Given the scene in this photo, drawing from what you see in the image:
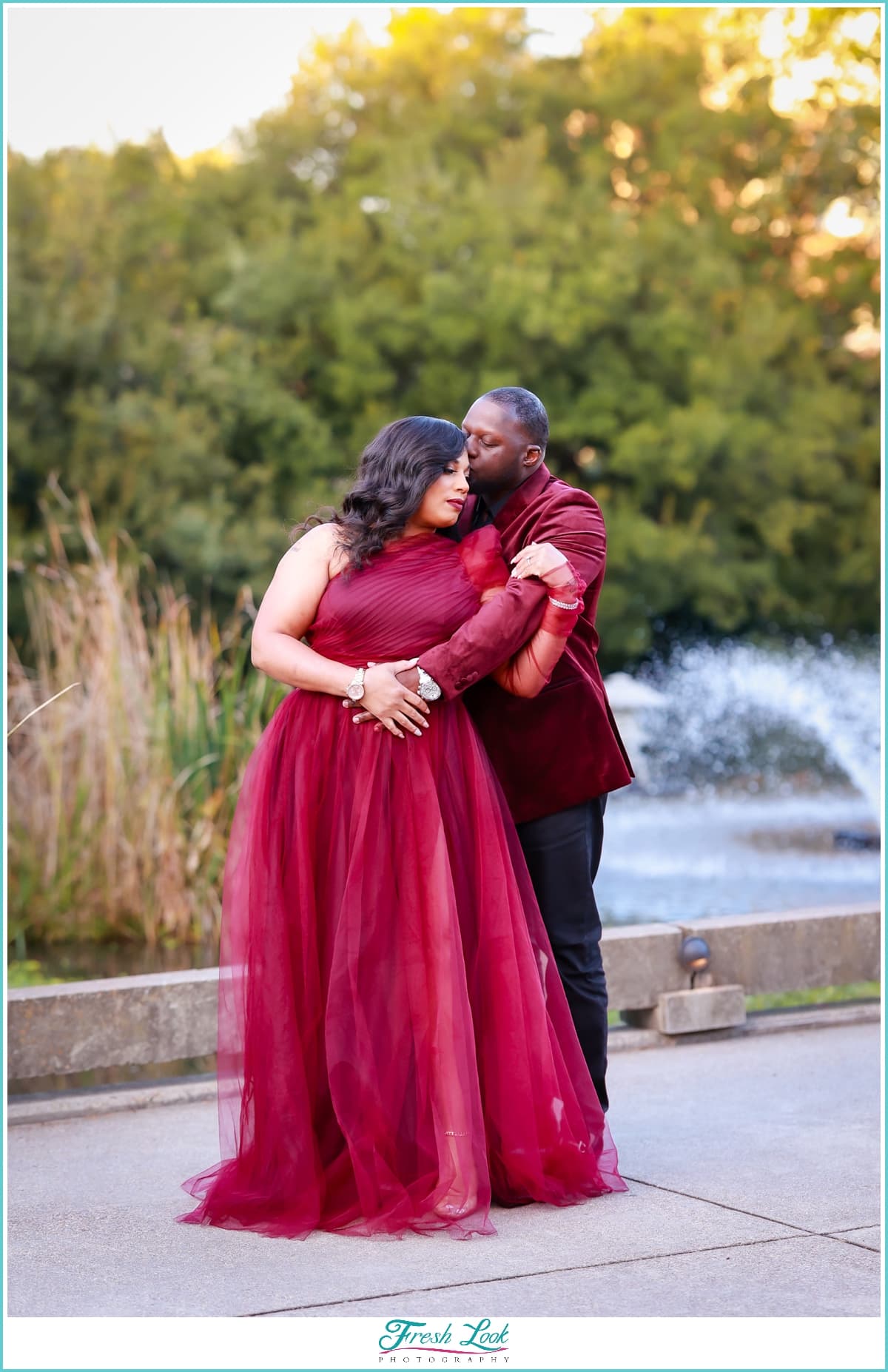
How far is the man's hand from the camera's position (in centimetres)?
352

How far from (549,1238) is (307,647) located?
140cm

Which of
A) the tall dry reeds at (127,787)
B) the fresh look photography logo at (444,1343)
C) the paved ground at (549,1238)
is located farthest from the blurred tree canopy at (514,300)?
the fresh look photography logo at (444,1343)

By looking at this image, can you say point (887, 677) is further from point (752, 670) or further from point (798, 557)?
point (798, 557)

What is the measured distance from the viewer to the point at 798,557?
23.9 m

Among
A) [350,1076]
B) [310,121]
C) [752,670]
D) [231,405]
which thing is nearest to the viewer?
[350,1076]

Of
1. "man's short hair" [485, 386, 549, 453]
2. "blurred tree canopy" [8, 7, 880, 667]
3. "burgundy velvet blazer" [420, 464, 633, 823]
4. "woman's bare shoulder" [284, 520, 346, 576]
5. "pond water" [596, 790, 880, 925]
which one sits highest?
"blurred tree canopy" [8, 7, 880, 667]

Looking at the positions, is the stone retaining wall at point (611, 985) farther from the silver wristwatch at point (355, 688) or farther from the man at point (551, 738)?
the silver wristwatch at point (355, 688)

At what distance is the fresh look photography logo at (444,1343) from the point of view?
2744mm

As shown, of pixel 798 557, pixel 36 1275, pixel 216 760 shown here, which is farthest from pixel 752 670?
pixel 36 1275

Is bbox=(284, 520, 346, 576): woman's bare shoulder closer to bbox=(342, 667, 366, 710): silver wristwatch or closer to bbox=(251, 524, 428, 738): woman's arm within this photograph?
bbox=(251, 524, 428, 738): woman's arm

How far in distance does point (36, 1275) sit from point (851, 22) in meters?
21.8

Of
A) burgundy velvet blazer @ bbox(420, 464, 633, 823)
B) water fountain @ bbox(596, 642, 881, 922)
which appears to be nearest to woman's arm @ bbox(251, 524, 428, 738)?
burgundy velvet blazer @ bbox(420, 464, 633, 823)

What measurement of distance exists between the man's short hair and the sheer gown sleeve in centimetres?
25

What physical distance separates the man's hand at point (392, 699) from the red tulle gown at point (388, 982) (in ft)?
0.20
